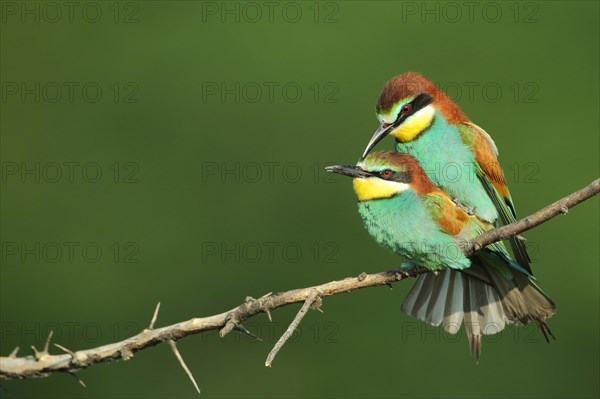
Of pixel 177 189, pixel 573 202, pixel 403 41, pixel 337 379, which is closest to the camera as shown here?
pixel 573 202

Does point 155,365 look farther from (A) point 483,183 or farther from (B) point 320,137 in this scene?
(A) point 483,183

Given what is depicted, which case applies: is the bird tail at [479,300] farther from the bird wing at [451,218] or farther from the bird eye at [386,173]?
the bird eye at [386,173]

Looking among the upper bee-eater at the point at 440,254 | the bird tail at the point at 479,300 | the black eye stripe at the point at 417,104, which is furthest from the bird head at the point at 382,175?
the black eye stripe at the point at 417,104

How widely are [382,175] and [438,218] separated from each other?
20 cm

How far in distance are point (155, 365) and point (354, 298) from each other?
95 centimetres

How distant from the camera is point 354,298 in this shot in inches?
195

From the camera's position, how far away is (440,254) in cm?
285

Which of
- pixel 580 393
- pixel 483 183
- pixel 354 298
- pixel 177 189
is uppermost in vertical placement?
pixel 483 183

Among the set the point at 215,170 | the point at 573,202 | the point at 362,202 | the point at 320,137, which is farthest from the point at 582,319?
the point at 573,202

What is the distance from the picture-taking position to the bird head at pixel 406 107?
3.46m

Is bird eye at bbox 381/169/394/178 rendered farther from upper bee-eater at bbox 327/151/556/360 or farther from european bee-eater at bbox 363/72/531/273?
european bee-eater at bbox 363/72/531/273

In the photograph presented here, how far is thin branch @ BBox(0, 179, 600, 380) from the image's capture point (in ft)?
7.68

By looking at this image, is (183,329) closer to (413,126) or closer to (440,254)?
(440,254)

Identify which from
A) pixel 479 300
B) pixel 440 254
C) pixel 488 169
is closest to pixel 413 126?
pixel 488 169
